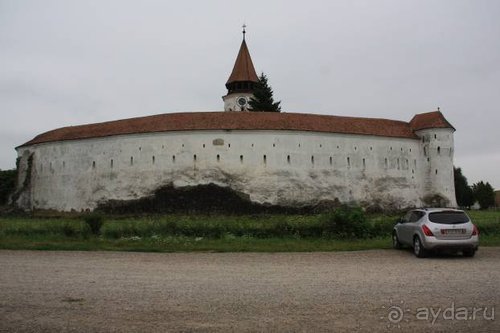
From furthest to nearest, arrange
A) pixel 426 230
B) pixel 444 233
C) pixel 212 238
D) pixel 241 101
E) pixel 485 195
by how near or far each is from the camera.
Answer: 1. pixel 485 195
2. pixel 241 101
3. pixel 212 238
4. pixel 426 230
5. pixel 444 233

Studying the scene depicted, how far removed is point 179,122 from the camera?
3731 centimetres

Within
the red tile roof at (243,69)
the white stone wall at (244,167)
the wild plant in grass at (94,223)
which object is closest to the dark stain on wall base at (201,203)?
the white stone wall at (244,167)

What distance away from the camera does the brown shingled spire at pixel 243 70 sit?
55.9 m

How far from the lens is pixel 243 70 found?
56.4 m

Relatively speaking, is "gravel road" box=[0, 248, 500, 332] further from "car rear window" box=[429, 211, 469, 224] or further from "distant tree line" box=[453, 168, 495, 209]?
"distant tree line" box=[453, 168, 495, 209]

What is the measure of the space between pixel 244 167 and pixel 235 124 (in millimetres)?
3461

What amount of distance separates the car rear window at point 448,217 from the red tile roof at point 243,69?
149 feet

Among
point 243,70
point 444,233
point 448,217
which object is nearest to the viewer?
point 444,233

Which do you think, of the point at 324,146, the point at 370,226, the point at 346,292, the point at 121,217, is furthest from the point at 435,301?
the point at 324,146

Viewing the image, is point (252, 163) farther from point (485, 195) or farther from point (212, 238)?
point (485, 195)

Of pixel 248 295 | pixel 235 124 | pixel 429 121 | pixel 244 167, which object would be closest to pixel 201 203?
pixel 244 167

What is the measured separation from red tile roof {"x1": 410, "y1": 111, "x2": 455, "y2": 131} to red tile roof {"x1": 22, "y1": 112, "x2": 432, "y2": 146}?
160 centimetres

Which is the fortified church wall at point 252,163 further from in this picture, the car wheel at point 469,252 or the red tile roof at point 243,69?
the car wheel at point 469,252

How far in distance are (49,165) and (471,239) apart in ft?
121
